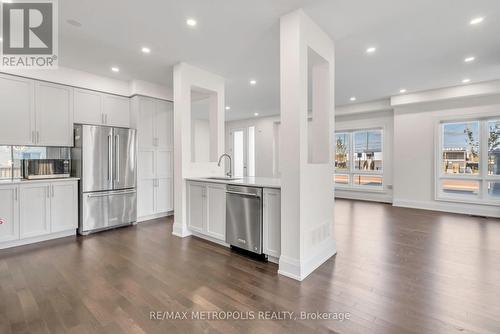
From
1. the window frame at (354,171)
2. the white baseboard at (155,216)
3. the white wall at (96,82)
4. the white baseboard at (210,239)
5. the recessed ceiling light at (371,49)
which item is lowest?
the white baseboard at (210,239)

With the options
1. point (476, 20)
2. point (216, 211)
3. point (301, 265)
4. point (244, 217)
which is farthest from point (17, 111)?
point (476, 20)

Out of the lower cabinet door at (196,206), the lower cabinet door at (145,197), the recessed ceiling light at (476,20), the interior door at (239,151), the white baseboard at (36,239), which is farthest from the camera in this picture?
the interior door at (239,151)

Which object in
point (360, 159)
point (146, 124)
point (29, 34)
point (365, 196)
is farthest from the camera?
point (360, 159)

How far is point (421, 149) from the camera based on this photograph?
6.21 metres

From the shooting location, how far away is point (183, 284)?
248 cm

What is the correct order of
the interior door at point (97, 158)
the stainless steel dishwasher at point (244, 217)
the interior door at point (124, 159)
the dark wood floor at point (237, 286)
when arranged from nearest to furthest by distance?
the dark wood floor at point (237, 286) < the stainless steel dishwasher at point (244, 217) < the interior door at point (97, 158) < the interior door at point (124, 159)

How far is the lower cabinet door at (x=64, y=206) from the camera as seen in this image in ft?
12.7

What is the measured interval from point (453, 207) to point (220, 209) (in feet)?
19.3

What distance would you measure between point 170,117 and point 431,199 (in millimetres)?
6805

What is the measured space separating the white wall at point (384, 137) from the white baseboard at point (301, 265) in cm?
513

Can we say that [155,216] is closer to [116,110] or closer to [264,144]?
[116,110]

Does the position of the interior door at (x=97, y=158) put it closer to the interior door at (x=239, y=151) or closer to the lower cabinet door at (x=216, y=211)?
the lower cabinet door at (x=216, y=211)

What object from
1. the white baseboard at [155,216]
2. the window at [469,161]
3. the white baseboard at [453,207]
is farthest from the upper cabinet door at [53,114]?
the window at [469,161]

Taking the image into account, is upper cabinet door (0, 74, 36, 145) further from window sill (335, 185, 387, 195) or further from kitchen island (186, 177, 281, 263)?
window sill (335, 185, 387, 195)
